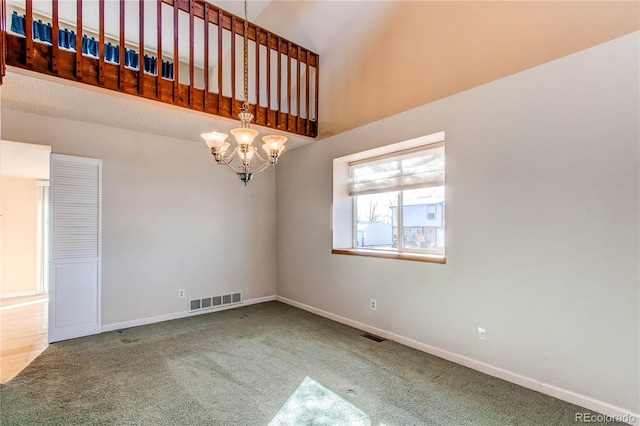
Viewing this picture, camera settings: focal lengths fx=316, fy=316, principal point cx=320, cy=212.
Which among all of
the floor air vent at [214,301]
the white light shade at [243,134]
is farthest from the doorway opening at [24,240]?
the white light shade at [243,134]

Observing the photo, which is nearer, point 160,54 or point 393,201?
point 160,54

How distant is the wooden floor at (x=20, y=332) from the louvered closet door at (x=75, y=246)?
27 centimetres

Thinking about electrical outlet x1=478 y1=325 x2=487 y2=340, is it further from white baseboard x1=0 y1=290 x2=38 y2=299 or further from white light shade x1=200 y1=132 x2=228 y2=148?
white baseboard x1=0 y1=290 x2=38 y2=299

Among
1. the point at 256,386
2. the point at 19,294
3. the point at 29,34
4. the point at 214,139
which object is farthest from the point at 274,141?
the point at 19,294

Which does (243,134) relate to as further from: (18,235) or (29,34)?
(18,235)

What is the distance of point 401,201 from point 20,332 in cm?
487

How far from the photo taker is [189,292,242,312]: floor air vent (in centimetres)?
454

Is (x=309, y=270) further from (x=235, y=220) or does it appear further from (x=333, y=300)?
(x=235, y=220)

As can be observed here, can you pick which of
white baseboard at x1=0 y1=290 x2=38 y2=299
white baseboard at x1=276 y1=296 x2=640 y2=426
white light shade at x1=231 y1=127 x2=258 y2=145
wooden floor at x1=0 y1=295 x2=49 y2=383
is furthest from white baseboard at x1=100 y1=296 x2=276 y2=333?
white baseboard at x1=0 y1=290 x2=38 y2=299

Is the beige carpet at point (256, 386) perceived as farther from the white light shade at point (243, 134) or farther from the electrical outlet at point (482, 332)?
the white light shade at point (243, 134)

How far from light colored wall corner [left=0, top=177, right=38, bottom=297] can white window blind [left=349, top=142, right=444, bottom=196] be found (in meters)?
6.15

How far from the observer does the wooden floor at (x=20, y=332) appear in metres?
2.95

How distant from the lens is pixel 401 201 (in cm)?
380

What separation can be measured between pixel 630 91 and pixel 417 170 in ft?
5.76
